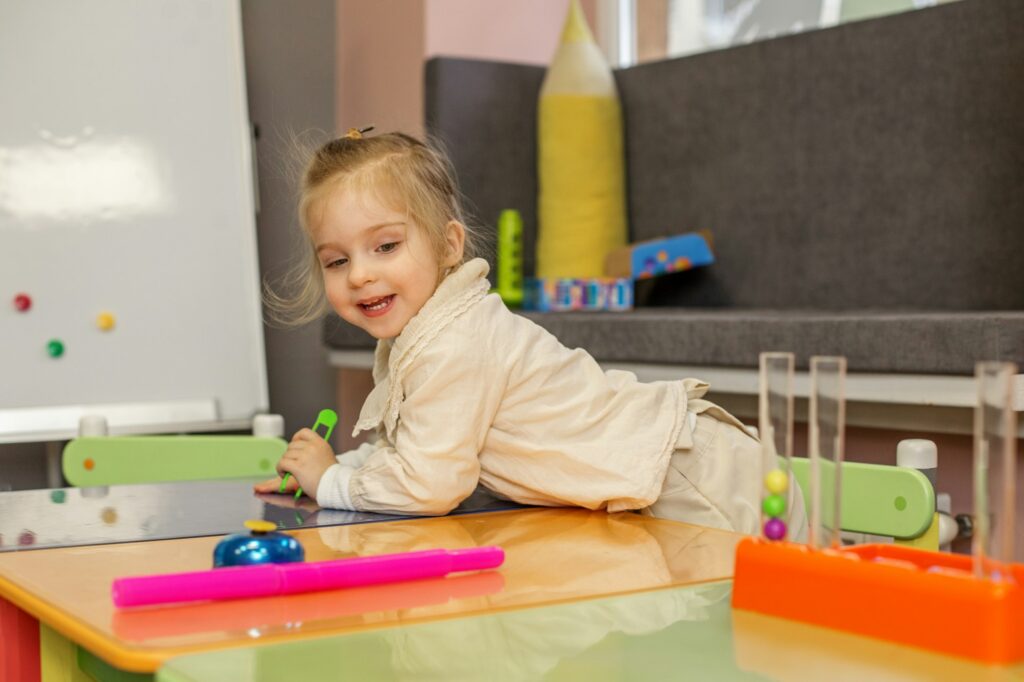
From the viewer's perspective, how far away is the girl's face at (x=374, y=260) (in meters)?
1.14

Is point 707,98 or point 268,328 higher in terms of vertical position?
point 707,98

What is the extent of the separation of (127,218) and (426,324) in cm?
147

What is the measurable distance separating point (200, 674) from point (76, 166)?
6.70ft

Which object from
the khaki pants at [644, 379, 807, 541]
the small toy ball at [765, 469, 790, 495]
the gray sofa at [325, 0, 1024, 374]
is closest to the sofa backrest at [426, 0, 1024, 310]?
the gray sofa at [325, 0, 1024, 374]

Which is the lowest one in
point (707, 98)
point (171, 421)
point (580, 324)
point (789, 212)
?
point (171, 421)

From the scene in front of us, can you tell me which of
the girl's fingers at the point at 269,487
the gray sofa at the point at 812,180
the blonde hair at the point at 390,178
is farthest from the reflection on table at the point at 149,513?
the gray sofa at the point at 812,180

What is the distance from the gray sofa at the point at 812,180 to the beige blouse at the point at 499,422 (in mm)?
634

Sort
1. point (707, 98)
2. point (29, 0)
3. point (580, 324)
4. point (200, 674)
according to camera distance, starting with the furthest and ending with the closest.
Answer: point (707, 98) < point (29, 0) < point (580, 324) < point (200, 674)

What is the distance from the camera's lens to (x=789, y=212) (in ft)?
7.66

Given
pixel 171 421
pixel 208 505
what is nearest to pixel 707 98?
pixel 171 421

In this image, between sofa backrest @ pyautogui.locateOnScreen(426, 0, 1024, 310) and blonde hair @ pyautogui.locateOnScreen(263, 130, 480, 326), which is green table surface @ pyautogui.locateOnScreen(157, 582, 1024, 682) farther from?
sofa backrest @ pyautogui.locateOnScreen(426, 0, 1024, 310)

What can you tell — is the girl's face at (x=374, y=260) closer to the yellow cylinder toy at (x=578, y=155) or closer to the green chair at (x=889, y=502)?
the green chair at (x=889, y=502)

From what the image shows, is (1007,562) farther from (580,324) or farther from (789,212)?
(789,212)

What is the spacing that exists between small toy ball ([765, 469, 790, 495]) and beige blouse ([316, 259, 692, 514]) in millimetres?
379
